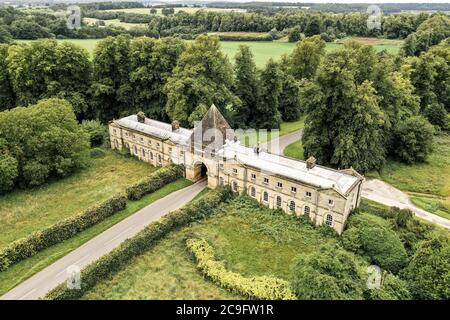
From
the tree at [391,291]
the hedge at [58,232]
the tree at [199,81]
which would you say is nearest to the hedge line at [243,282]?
the tree at [391,291]

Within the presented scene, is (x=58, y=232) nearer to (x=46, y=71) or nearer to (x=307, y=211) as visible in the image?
(x=307, y=211)

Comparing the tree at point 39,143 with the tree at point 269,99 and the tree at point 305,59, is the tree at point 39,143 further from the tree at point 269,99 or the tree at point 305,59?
the tree at point 305,59

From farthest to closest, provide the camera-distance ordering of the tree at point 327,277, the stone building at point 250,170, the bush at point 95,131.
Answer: the bush at point 95,131
the stone building at point 250,170
the tree at point 327,277

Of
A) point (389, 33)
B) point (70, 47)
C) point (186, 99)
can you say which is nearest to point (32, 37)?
point (70, 47)

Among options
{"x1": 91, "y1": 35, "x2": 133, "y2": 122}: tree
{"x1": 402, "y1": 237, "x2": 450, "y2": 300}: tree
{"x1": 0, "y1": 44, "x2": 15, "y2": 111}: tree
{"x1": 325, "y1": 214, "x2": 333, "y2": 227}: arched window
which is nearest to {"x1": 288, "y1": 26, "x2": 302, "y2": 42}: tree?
{"x1": 91, "y1": 35, "x2": 133, "y2": 122}: tree

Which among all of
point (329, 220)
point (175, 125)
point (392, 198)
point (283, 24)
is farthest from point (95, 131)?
point (283, 24)
